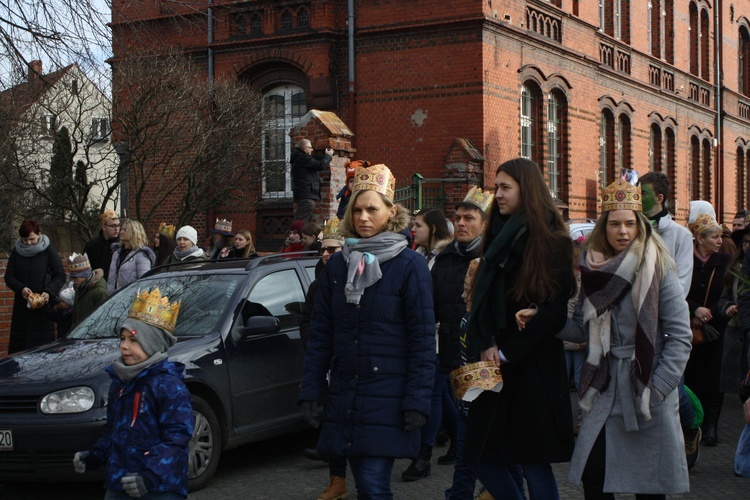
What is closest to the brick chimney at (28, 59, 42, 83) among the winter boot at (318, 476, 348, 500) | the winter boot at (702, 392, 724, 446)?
the winter boot at (318, 476, 348, 500)

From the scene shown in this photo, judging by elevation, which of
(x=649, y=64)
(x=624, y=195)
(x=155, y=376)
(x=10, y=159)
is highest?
(x=649, y=64)

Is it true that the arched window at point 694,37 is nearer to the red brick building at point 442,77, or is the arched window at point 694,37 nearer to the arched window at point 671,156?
the arched window at point 671,156

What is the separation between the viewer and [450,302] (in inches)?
280

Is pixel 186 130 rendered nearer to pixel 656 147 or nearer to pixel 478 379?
pixel 478 379

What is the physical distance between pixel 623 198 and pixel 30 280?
784cm

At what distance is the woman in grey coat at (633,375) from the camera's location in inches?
190

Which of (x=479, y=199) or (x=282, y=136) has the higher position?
(x=282, y=136)

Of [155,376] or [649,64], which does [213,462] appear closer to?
[155,376]

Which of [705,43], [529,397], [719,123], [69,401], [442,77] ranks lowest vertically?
[69,401]

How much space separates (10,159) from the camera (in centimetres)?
1733

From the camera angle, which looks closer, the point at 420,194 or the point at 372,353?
the point at 372,353

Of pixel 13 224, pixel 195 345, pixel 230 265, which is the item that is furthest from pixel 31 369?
pixel 13 224

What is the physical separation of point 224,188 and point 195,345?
12827 millimetres

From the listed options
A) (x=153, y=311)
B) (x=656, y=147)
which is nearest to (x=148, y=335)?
(x=153, y=311)
